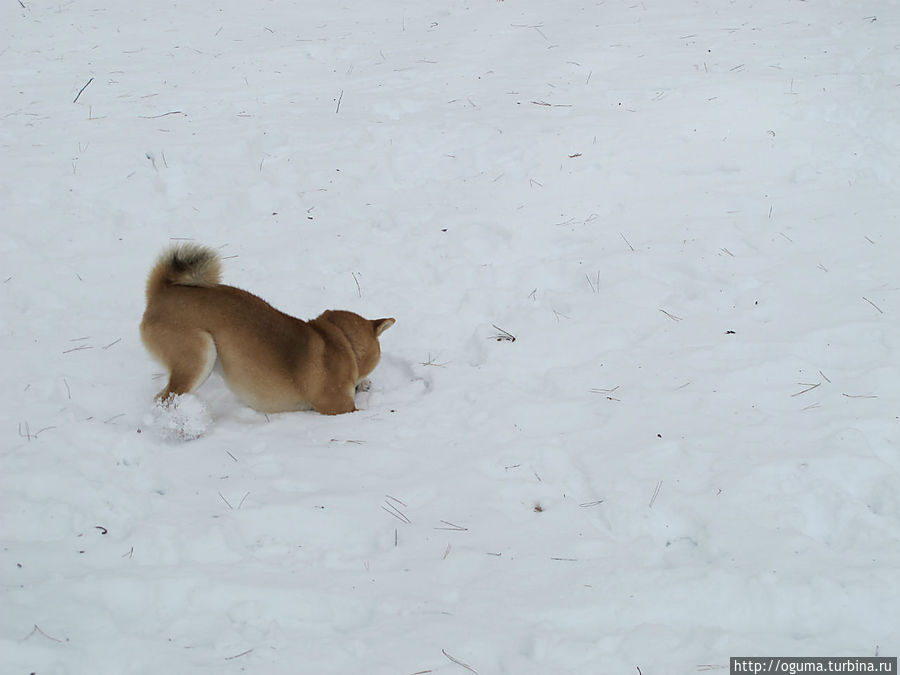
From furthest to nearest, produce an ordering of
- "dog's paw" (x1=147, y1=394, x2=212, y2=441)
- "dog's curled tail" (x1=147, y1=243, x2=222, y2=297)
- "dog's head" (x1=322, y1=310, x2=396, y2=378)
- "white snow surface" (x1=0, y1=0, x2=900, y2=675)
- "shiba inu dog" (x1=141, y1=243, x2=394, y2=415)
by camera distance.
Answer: "dog's head" (x1=322, y1=310, x2=396, y2=378) → "dog's curled tail" (x1=147, y1=243, x2=222, y2=297) → "shiba inu dog" (x1=141, y1=243, x2=394, y2=415) → "dog's paw" (x1=147, y1=394, x2=212, y2=441) → "white snow surface" (x1=0, y1=0, x2=900, y2=675)

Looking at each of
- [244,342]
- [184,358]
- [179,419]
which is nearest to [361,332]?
[244,342]

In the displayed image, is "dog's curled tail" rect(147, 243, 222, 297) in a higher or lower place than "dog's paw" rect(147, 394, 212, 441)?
higher

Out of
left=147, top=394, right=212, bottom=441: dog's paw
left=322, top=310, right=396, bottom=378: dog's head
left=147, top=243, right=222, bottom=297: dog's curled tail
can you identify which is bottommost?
left=147, top=394, right=212, bottom=441: dog's paw

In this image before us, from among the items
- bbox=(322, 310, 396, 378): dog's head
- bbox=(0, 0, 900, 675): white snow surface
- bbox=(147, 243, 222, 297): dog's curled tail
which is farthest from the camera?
bbox=(322, 310, 396, 378): dog's head

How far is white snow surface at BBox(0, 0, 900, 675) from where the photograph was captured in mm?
3021

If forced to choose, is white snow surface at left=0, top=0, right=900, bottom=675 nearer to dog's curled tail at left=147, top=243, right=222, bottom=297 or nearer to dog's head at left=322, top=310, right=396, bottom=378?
dog's head at left=322, top=310, right=396, bottom=378

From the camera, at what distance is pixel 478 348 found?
504 centimetres

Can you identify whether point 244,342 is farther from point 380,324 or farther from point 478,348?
point 478,348

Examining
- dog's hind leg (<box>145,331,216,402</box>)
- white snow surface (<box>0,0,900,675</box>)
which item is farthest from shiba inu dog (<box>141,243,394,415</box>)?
white snow surface (<box>0,0,900,675</box>)

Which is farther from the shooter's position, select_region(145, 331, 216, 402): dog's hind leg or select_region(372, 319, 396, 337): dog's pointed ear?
select_region(372, 319, 396, 337): dog's pointed ear

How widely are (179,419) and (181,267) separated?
930 millimetres

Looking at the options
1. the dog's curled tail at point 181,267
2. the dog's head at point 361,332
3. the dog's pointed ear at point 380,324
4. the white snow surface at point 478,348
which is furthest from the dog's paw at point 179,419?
the dog's pointed ear at point 380,324

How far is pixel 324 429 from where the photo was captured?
4.36m

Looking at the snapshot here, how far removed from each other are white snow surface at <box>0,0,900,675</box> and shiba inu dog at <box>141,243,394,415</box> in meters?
0.20
